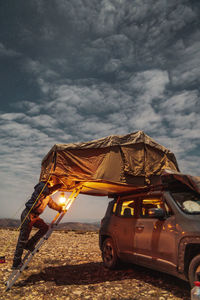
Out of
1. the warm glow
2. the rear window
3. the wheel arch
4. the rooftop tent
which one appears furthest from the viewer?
the warm glow

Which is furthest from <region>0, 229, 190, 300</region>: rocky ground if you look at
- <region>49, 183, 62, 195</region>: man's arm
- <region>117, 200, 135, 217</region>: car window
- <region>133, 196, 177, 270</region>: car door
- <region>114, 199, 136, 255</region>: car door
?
<region>49, 183, 62, 195</region>: man's arm

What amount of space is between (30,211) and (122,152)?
2.83 m

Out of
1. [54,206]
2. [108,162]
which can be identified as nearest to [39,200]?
[54,206]

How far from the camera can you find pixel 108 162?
20.0 ft

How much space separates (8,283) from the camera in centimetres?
498

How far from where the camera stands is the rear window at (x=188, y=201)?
4.44m

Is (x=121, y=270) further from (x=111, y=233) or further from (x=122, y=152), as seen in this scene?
(x=122, y=152)

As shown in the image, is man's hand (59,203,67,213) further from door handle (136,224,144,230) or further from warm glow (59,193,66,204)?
door handle (136,224,144,230)

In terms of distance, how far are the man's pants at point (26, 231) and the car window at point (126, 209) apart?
211 centimetres

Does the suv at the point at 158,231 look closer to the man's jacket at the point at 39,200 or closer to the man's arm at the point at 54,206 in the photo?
the man's arm at the point at 54,206

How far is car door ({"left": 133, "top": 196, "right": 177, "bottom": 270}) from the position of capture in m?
4.53

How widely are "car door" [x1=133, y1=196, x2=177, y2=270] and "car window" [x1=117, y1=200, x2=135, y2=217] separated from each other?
0.38 m

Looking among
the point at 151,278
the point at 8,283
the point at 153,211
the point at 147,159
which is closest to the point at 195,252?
the point at 153,211

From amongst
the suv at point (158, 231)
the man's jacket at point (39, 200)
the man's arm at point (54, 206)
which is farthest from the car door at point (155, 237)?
the man's jacket at point (39, 200)
